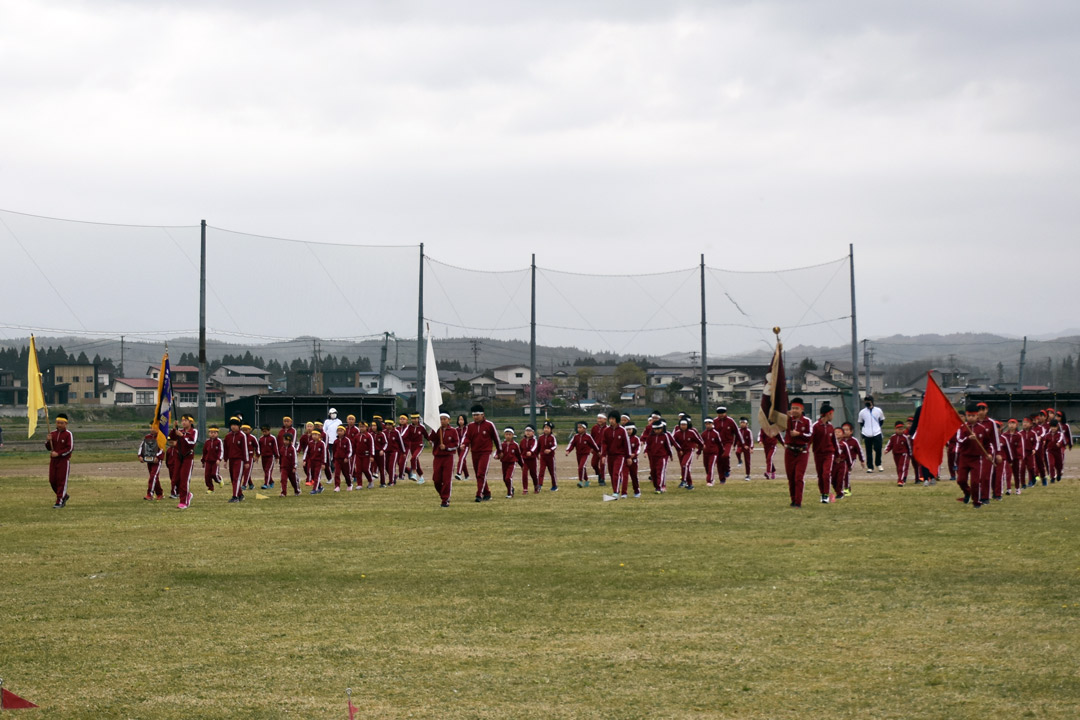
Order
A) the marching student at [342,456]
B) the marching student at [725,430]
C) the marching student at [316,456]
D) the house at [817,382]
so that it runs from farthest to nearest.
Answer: the house at [817,382], the marching student at [342,456], the marching student at [725,430], the marching student at [316,456]

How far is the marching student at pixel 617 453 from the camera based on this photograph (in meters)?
23.7

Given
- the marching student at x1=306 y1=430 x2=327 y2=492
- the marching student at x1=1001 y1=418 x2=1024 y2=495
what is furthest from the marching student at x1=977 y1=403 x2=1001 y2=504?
the marching student at x1=306 y1=430 x2=327 y2=492

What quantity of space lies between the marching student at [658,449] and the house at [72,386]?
58569 millimetres

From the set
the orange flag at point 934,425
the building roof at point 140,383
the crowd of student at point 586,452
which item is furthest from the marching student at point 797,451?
the building roof at point 140,383

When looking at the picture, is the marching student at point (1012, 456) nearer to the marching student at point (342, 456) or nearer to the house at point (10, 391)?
the marching student at point (342, 456)

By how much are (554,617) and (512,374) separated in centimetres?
7211

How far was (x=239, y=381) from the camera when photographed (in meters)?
77.2

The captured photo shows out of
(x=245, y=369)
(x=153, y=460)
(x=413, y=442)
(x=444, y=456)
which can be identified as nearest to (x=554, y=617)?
(x=444, y=456)

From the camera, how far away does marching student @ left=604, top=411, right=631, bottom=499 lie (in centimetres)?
2367

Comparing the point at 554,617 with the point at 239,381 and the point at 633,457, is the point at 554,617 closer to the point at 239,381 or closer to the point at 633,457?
the point at 633,457

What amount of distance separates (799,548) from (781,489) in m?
10.8

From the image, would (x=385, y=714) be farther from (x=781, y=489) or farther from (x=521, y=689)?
(x=781, y=489)

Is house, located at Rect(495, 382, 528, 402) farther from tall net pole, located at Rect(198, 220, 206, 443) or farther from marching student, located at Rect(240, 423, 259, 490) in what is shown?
marching student, located at Rect(240, 423, 259, 490)

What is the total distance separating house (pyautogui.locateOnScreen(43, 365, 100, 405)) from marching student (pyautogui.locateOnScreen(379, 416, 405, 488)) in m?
51.9
